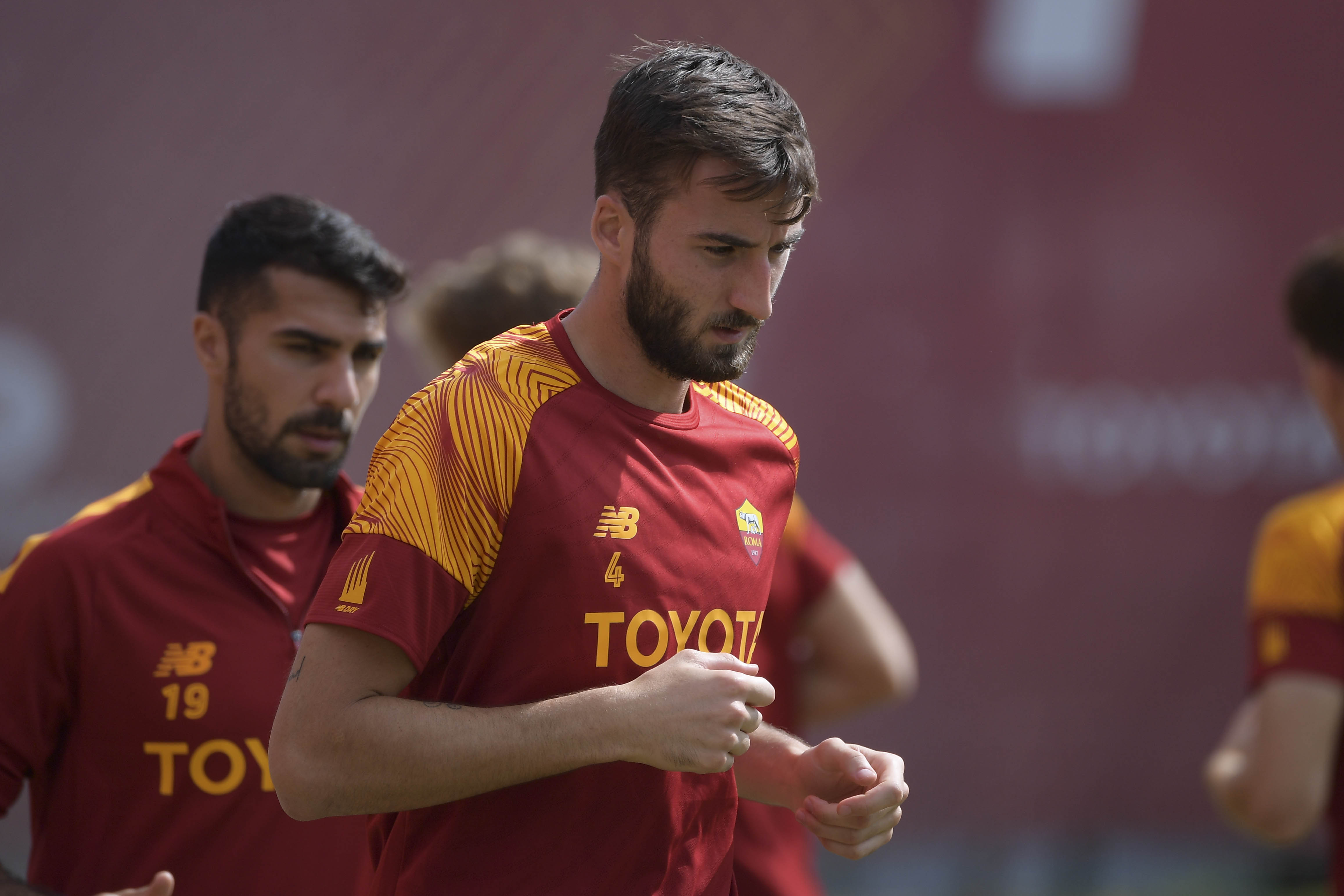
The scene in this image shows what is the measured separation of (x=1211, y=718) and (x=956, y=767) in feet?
4.08

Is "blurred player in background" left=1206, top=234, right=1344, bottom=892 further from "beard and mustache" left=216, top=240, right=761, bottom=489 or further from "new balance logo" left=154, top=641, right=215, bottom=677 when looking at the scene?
"new balance logo" left=154, top=641, right=215, bottom=677

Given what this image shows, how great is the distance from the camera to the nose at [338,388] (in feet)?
7.86

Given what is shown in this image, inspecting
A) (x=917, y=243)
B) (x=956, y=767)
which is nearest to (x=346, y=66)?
(x=917, y=243)

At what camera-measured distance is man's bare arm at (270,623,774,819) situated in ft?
4.48

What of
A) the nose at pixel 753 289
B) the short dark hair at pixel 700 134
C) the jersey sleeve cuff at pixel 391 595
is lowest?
the jersey sleeve cuff at pixel 391 595

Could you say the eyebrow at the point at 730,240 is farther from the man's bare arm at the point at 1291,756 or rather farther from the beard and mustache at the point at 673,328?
the man's bare arm at the point at 1291,756

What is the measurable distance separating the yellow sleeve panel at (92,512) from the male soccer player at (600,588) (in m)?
0.88

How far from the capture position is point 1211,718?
543 cm

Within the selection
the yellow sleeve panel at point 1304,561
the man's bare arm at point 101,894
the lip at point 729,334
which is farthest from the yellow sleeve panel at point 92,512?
the yellow sleeve panel at point 1304,561

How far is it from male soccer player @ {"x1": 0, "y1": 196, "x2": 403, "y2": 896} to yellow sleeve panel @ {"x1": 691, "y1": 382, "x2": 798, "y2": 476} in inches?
34.0

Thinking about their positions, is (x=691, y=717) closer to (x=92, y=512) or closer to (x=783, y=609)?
(x=92, y=512)

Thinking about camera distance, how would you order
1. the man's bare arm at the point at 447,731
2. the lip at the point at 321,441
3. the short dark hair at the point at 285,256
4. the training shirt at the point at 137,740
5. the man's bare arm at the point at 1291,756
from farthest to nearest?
the man's bare arm at the point at 1291,756, the short dark hair at the point at 285,256, the lip at the point at 321,441, the training shirt at the point at 137,740, the man's bare arm at the point at 447,731

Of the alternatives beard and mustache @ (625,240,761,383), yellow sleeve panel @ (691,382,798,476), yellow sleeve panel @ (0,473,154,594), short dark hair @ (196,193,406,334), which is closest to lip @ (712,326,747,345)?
beard and mustache @ (625,240,761,383)

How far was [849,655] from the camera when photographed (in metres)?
3.03
